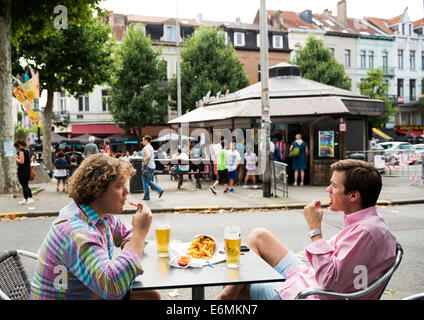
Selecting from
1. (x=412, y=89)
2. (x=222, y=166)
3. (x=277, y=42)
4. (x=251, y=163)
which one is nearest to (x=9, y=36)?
(x=222, y=166)

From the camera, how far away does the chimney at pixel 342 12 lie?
143 feet

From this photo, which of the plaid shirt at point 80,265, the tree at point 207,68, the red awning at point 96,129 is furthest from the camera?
the red awning at point 96,129

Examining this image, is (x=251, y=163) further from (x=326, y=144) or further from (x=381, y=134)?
(x=381, y=134)

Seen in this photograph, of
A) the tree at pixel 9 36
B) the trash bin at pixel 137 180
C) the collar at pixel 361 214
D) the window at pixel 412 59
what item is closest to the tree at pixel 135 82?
the tree at pixel 9 36

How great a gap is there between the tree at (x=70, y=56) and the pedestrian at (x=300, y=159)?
1037 cm

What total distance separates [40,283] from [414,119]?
5010 cm

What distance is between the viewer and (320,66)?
103ft

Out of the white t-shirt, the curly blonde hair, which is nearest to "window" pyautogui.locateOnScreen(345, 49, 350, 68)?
the white t-shirt

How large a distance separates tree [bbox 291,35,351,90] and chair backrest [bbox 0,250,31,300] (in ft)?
104

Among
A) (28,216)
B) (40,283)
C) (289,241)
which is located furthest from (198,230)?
(40,283)

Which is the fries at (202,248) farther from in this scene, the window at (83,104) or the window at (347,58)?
the window at (347,58)

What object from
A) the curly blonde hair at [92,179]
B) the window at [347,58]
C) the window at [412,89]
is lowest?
the curly blonde hair at [92,179]

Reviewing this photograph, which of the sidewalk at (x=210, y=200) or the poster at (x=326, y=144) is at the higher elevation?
the poster at (x=326, y=144)

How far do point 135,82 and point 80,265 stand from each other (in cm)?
3067
